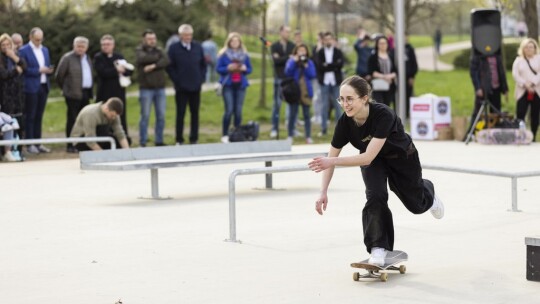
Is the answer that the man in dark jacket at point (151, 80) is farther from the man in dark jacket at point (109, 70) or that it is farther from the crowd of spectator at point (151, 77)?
the man in dark jacket at point (109, 70)

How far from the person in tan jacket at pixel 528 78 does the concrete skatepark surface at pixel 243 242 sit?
5583 millimetres

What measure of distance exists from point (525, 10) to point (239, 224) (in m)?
17.5

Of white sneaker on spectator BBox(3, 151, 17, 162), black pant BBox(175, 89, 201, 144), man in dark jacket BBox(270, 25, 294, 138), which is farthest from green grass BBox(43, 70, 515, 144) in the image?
white sneaker on spectator BBox(3, 151, 17, 162)

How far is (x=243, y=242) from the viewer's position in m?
10.2

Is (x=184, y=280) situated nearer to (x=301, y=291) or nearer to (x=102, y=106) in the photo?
(x=301, y=291)

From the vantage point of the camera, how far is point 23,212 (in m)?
12.5

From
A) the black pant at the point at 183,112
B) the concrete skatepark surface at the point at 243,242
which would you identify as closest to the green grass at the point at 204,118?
the black pant at the point at 183,112

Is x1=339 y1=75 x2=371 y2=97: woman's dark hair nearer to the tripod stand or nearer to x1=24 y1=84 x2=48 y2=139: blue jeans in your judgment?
x1=24 y1=84 x2=48 y2=139: blue jeans

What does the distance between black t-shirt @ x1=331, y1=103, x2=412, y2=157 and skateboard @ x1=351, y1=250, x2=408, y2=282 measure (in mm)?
716

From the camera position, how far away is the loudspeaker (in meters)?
21.9

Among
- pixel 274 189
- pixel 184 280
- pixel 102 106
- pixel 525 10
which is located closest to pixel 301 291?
pixel 184 280

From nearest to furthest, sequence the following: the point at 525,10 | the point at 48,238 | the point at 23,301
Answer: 1. the point at 23,301
2. the point at 48,238
3. the point at 525,10

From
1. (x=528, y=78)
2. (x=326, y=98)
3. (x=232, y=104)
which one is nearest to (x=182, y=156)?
(x=232, y=104)

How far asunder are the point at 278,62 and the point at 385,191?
14504mm
